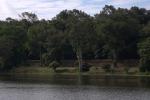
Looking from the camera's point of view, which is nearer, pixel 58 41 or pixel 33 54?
pixel 58 41

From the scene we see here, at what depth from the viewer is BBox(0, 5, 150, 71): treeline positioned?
111m

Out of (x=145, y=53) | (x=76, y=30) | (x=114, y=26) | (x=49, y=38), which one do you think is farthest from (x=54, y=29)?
(x=145, y=53)

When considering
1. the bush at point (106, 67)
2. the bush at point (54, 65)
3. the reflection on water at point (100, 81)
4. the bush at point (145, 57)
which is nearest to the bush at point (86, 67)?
the bush at point (106, 67)

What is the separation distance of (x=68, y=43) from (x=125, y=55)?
47.4 ft

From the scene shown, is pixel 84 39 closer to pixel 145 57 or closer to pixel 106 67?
pixel 106 67

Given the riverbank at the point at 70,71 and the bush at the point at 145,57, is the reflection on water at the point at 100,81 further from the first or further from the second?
the riverbank at the point at 70,71

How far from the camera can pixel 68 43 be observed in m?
121

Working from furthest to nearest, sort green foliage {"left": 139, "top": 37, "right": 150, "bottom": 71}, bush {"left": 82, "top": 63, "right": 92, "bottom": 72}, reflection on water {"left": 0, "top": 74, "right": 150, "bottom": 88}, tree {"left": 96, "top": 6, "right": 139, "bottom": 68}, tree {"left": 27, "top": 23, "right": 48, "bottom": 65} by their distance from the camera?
1. tree {"left": 27, "top": 23, "right": 48, "bottom": 65}
2. bush {"left": 82, "top": 63, "right": 92, "bottom": 72}
3. tree {"left": 96, "top": 6, "right": 139, "bottom": 68}
4. green foliage {"left": 139, "top": 37, "right": 150, "bottom": 71}
5. reflection on water {"left": 0, "top": 74, "right": 150, "bottom": 88}

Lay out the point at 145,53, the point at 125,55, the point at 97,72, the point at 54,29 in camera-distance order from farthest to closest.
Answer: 1. the point at 54,29
2. the point at 125,55
3. the point at 97,72
4. the point at 145,53

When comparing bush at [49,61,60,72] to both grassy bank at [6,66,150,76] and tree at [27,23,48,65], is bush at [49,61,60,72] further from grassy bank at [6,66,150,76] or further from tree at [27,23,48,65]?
tree at [27,23,48,65]

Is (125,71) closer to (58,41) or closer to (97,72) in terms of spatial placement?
(97,72)

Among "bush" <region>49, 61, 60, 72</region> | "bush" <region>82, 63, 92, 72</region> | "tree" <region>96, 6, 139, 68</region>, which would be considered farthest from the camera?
"bush" <region>49, 61, 60, 72</region>

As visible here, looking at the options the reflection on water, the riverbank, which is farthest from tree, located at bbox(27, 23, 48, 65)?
the reflection on water

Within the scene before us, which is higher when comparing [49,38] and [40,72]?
[49,38]
